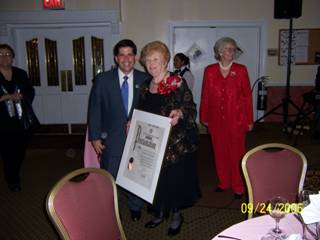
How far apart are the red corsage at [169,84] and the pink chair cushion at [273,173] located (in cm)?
72

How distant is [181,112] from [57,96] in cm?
498

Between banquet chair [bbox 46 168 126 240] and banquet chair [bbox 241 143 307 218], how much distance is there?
0.85m

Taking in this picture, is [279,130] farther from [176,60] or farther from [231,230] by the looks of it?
[231,230]

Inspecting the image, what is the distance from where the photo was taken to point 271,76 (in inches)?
262

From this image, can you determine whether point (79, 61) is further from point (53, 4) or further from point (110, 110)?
point (110, 110)

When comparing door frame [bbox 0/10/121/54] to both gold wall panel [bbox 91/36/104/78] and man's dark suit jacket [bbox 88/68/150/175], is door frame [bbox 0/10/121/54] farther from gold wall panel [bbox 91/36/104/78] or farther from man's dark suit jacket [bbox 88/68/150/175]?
man's dark suit jacket [bbox 88/68/150/175]

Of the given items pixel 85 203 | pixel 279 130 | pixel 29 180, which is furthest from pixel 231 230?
pixel 279 130

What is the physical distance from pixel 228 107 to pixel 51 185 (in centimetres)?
233

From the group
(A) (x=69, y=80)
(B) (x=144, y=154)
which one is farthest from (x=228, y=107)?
(A) (x=69, y=80)

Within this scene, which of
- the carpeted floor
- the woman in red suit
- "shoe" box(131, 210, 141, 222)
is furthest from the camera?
the woman in red suit

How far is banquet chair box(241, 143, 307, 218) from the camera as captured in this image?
2098mm

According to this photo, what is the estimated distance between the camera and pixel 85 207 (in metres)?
1.61

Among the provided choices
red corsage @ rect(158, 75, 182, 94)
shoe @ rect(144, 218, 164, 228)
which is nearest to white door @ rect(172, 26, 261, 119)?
shoe @ rect(144, 218, 164, 228)

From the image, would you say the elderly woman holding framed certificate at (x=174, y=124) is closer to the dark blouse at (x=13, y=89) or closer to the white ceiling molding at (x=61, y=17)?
the dark blouse at (x=13, y=89)
